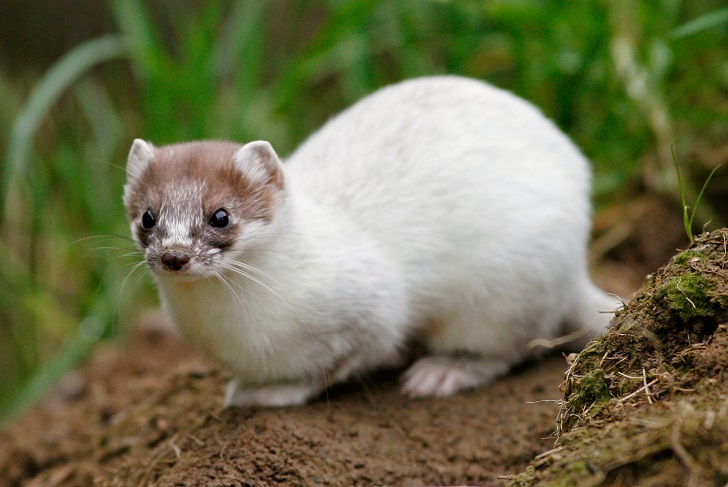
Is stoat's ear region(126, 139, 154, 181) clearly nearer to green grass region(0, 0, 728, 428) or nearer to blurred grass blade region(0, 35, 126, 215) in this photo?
green grass region(0, 0, 728, 428)

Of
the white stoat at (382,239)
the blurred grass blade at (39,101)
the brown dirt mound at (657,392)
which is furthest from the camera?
the blurred grass blade at (39,101)

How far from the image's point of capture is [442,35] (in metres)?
6.24

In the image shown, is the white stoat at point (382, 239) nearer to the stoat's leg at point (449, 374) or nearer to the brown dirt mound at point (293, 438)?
the stoat's leg at point (449, 374)

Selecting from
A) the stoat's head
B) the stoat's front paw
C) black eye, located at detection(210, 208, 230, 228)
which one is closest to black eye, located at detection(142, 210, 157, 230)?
the stoat's head

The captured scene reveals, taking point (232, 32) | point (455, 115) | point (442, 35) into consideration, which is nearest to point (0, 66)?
point (232, 32)

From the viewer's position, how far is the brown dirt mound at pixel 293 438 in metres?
3.22

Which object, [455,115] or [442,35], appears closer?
[455,115]

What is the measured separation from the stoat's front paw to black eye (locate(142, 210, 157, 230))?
3.12 ft

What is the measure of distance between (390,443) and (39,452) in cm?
222

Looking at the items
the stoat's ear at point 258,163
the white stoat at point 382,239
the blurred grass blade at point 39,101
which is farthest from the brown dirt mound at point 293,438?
the blurred grass blade at point 39,101

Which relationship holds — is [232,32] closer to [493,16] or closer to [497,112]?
[493,16]

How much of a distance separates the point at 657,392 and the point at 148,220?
2.05 m

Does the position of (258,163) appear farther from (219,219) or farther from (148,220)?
(148,220)

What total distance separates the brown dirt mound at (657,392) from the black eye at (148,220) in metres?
1.74
